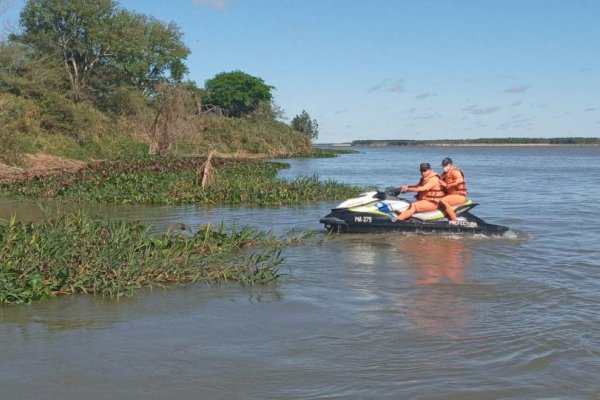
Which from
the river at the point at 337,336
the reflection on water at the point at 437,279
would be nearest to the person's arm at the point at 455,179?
the reflection on water at the point at 437,279

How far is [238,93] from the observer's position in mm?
76375

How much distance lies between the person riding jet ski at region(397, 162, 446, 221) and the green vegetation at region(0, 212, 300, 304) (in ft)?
13.6

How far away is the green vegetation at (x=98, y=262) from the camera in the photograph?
744 centimetres

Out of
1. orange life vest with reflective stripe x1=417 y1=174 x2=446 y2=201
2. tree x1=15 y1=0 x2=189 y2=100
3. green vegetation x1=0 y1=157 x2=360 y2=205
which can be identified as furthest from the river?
tree x1=15 y1=0 x2=189 y2=100

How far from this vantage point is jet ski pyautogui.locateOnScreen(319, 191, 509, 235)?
Answer: 12492 mm

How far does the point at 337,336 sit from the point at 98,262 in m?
2.88

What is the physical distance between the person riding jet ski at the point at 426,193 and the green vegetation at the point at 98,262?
414 cm

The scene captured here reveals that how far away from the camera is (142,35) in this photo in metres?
49.3

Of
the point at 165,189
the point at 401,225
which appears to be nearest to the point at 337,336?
the point at 401,225

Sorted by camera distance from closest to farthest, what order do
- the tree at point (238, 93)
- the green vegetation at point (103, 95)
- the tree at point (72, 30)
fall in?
the green vegetation at point (103, 95) < the tree at point (72, 30) < the tree at point (238, 93)

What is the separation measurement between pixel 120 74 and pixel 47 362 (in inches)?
1812

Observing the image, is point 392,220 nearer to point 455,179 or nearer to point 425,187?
point 425,187

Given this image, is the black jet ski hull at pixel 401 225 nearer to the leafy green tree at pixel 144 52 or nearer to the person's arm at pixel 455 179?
the person's arm at pixel 455 179

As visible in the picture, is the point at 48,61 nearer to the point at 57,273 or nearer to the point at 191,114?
the point at 191,114
